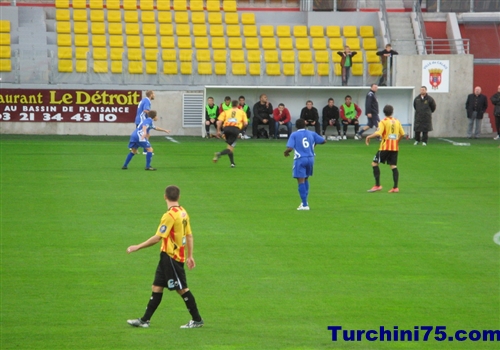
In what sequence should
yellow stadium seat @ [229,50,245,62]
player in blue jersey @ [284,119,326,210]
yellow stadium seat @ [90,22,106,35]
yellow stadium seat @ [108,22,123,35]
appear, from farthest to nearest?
yellow stadium seat @ [108,22,123,35] → yellow stadium seat @ [90,22,106,35] → yellow stadium seat @ [229,50,245,62] → player in blue jersey @ [284,119,326,210]

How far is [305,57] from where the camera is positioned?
115 ft

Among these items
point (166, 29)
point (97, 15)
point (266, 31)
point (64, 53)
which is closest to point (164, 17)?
point (166, 29)

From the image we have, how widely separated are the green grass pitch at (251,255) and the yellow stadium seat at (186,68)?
10.0 m

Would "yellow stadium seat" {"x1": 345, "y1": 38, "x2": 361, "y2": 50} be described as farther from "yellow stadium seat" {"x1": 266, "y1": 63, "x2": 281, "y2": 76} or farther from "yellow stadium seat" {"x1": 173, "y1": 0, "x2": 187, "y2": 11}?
"yellow stadium seat" {"x1": 173, "y1": 0, "x2": 187, "y2": 11}

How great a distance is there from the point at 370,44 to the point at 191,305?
2847cm

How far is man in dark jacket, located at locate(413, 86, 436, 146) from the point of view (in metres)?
30.0

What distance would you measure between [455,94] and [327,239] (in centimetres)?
2152

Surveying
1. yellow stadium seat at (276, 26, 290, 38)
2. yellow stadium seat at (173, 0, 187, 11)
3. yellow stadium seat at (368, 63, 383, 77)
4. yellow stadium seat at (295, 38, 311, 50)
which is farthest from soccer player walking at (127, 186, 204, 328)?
yellow stadium seat at (173, 0, 187, 11)

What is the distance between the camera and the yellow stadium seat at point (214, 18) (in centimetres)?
3694

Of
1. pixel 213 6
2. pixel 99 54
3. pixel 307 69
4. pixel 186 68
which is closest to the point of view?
pixel 99 54

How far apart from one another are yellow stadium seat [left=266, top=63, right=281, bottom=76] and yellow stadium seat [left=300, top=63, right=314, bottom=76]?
93cm

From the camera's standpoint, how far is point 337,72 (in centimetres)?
Result: 3344

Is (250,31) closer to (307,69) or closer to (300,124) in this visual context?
(307,69)

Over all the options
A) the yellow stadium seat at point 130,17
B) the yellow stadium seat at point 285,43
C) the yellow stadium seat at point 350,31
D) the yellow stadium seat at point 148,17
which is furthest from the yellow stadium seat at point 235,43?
the yellow stadium seat at point 350,31
